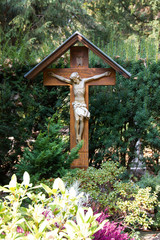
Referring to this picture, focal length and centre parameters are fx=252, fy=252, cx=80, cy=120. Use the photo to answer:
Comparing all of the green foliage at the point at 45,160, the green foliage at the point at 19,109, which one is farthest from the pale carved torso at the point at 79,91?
the green foliage at the point at 19,109

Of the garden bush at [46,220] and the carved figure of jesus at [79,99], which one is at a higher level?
the carved figure of jesus at [79,99]

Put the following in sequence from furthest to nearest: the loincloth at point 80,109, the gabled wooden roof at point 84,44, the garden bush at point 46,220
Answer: the loincloth at point 80,109 < the gabled wooden roof at point 84,44 < the garden bush at point 46,220

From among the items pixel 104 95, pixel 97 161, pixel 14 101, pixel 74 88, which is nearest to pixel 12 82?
pixel 14 101

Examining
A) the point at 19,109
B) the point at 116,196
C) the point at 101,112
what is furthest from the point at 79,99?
the point at 116,196

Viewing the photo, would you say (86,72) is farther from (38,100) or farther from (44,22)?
(44,22)

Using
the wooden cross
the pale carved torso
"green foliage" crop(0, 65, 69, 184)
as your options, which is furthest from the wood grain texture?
"green foliage" crop(0, 65, 69, 184)

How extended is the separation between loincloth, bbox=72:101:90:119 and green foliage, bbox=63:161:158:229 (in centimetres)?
107

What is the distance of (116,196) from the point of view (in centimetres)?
326

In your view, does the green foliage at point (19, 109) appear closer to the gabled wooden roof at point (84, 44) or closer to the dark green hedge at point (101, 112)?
the dark green hedge at point (101, 112)

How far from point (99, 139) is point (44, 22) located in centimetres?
786

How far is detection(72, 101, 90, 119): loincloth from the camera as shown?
434 cm

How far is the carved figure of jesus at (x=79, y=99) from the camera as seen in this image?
14.3 ft

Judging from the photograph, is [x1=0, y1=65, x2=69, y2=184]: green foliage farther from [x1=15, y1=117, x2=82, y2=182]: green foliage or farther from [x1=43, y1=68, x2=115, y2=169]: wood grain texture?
[x1=15, y1=117, x2=82, y2=182]: green foliage

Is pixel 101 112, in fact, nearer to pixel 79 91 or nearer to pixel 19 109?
pixel 79 91
